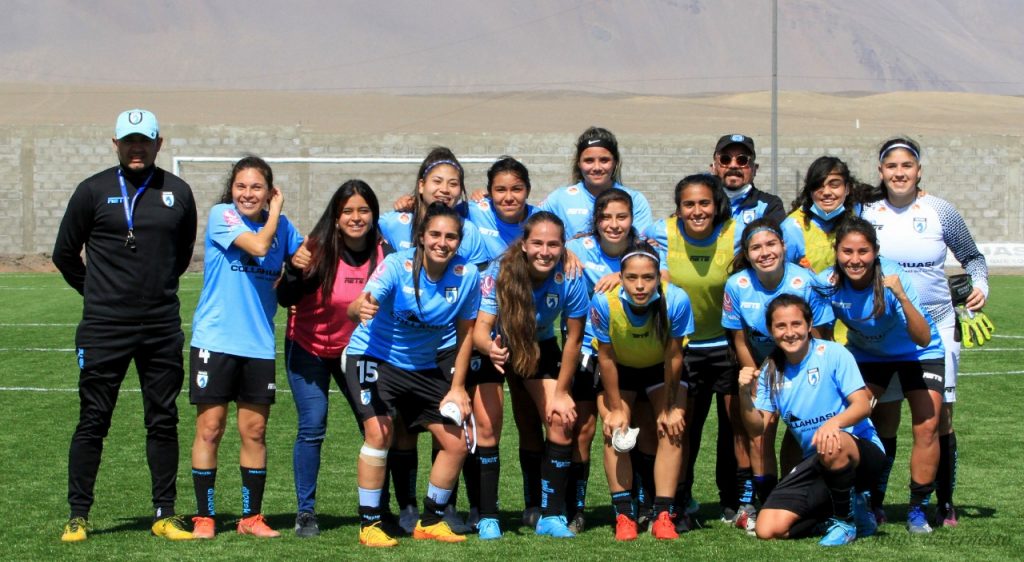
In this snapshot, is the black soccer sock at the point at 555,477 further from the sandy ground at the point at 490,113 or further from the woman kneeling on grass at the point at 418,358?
the sandy ground at the point at 490,113

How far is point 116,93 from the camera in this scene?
62375 mm

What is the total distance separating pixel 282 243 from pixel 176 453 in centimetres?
108

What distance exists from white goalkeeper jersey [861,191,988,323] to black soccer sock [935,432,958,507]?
1.96 feet

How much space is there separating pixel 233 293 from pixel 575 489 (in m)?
1.86

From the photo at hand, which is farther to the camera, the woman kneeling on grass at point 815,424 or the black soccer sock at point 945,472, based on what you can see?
the black soccer sock at point 945,472

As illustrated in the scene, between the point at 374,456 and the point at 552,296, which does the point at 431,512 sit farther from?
the point at 552,296

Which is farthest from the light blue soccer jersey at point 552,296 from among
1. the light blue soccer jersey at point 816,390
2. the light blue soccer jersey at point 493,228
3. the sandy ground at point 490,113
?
the sandy ground at point 490,113

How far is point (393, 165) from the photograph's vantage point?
27.0 metres

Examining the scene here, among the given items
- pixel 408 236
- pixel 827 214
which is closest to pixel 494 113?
pixel 408 236

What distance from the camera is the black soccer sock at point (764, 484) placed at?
5.96 meters

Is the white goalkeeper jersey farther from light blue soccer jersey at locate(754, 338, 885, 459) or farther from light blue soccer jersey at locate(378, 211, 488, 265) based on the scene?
light blue soccer jersey at locate(378, 211, 488, 265)

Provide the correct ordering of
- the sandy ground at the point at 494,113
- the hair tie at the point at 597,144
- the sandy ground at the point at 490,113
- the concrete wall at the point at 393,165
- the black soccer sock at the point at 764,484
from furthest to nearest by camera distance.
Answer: the sandy ground at the point at 490,113
the sandy ground at the point at 494,113
the concrete wall at the point at 393,165
the hair tie at the point at 597,144
the black soccer sock at the point at 764,484

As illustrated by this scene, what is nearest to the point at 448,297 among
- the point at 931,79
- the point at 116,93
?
the point at 116,93

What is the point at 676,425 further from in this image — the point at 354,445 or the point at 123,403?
the point at 123,403
